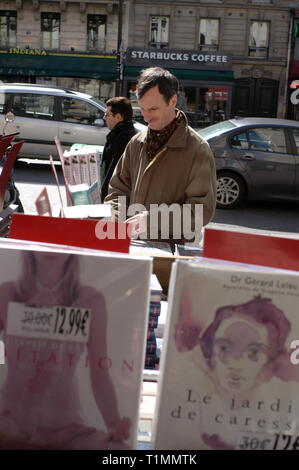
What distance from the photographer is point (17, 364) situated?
1545 millimetres

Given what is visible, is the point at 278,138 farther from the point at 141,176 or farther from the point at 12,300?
the point at 12,300

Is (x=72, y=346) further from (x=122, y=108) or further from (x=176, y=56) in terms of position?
(x=176, y=56)

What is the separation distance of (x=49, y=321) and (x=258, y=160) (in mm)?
9746

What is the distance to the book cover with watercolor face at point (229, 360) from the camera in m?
1.50

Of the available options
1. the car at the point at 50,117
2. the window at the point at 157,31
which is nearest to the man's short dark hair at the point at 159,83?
the car at the point at 50,117

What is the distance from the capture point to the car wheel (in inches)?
433

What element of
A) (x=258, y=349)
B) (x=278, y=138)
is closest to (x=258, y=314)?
(x=258, y=349)

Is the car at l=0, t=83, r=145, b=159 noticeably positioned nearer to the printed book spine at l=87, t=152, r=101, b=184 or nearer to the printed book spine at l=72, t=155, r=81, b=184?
the printed book spine at l=87, t=152, r=101, b=184

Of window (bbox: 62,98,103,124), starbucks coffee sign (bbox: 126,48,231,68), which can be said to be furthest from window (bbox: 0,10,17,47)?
window (bbox: 62,98,103,124)

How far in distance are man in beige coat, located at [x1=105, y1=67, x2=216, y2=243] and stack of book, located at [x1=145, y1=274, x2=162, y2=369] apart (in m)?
0.86

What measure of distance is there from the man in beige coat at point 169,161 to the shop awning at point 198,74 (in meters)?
30.0

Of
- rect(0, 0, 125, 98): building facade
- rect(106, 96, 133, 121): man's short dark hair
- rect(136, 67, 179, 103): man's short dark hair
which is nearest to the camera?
Answer: rect(136, 67, 179, 103): man's short dark hair

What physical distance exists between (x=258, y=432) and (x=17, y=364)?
55 centimetres

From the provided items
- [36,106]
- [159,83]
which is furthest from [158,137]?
[36,106]
